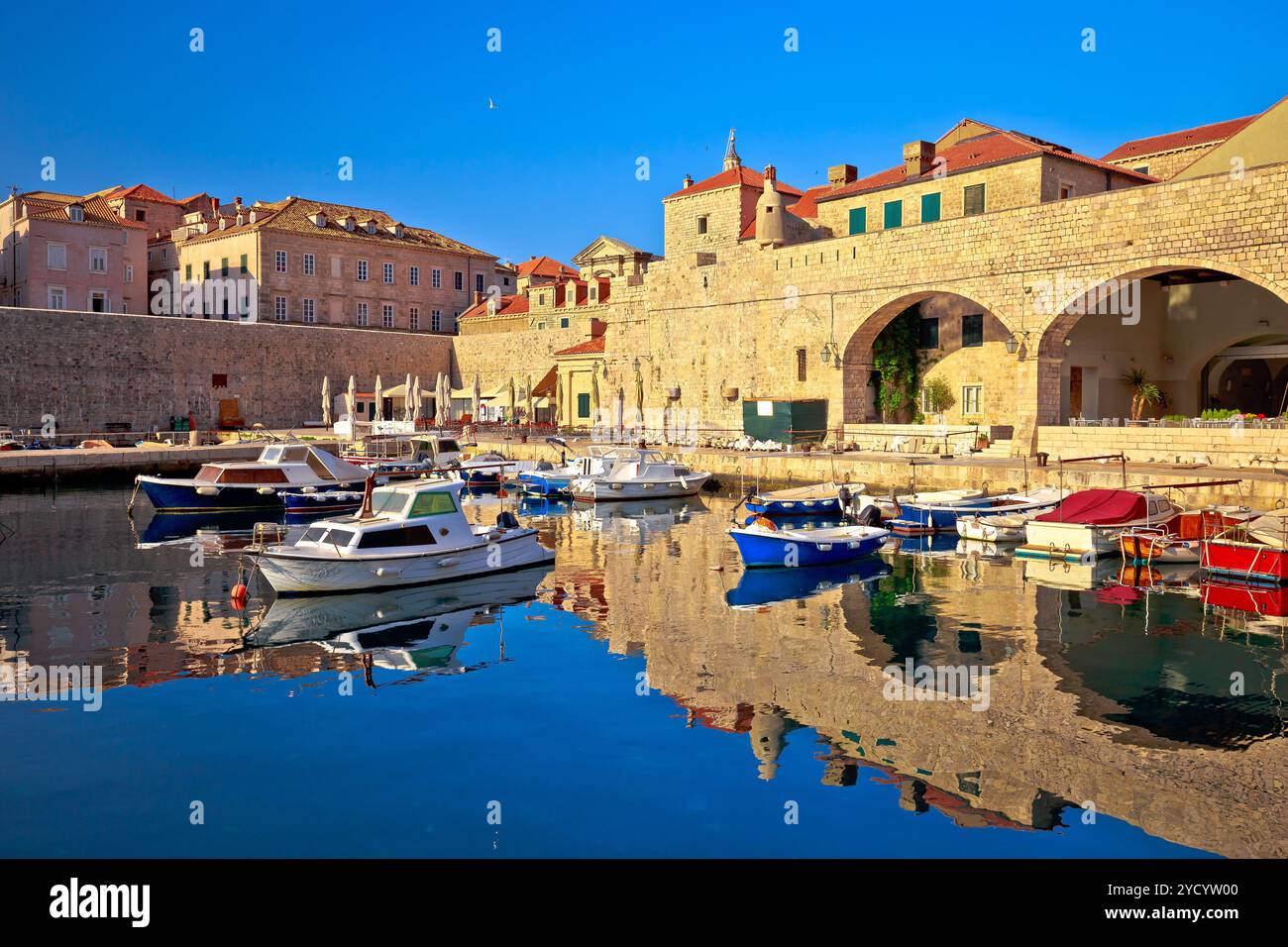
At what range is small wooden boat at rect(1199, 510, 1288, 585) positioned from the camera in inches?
553

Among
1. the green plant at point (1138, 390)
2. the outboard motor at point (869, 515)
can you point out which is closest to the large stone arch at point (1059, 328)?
the green plant at point (1138, 390)

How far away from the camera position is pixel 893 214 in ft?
98.1

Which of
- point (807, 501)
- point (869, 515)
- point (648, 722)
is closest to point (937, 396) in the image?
point (807, 501)

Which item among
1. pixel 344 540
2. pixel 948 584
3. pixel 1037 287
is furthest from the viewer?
pixel 1037 287

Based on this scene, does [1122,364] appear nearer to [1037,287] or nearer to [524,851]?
[1037,287]

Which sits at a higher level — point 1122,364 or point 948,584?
point 1122,364

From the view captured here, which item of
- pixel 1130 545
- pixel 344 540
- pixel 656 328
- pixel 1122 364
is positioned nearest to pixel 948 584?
pixel 1130 545

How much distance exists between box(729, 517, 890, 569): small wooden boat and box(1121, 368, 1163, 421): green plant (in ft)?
50.7

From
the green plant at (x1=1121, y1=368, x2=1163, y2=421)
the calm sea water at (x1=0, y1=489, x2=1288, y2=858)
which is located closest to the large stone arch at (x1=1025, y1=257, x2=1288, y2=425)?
the green plant at (x1=1121, y1=368, x2=1163, y2=421)

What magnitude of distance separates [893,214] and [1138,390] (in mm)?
8568

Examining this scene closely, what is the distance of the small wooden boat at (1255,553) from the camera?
14.1 m

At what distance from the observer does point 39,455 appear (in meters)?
31.1

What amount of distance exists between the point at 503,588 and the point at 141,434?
1216 inches

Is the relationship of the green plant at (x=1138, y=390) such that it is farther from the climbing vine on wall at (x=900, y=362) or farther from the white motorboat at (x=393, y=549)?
the white motorboat at (x=393, y=549)
